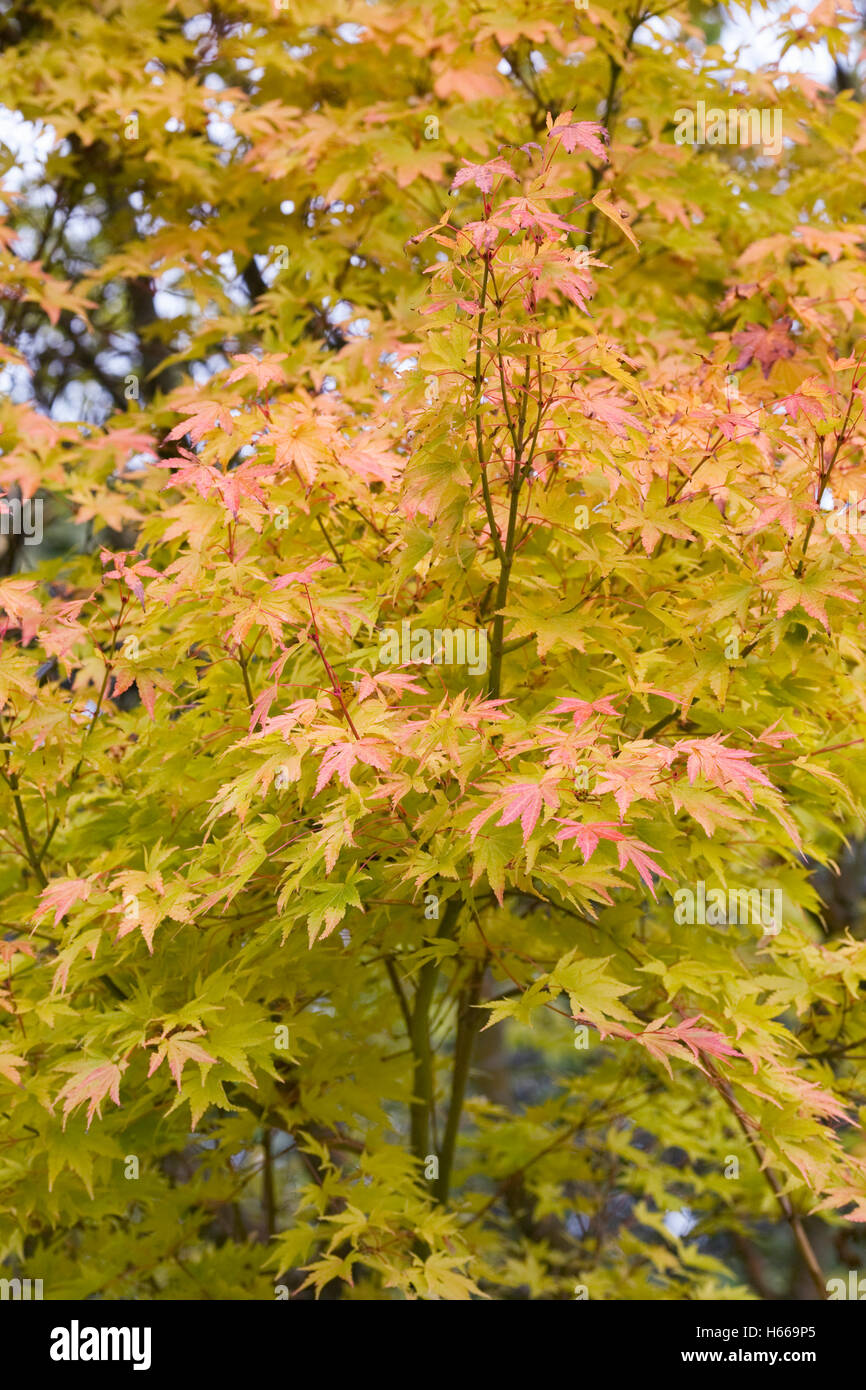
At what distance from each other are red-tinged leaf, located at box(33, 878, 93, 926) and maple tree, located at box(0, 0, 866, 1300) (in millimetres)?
10

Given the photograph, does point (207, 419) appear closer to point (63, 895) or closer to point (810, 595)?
point (63, 895)

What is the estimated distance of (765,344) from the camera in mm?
3322

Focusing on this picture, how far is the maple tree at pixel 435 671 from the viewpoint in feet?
7.56

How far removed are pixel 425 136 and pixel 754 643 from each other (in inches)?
97.5

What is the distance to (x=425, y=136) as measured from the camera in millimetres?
3992

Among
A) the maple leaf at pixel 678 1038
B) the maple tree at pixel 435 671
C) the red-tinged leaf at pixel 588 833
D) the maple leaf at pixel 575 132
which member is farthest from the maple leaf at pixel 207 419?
the maple leaf at pixel 678 1038

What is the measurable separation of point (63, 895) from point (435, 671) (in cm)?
96

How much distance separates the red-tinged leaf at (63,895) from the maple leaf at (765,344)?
7.42 ft

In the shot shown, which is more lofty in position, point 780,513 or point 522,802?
point 780,513

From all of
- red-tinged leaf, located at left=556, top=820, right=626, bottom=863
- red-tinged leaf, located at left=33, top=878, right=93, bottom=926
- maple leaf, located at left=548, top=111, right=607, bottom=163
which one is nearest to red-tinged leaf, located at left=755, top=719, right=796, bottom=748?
red-tinged leaf, located at left=556, top=820, right=626, bottom=863

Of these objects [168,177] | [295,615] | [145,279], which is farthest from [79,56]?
[295,615]

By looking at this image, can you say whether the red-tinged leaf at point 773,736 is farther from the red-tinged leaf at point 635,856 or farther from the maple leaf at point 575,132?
the maple leaf at point 575,132

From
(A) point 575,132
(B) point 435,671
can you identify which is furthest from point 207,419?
(A) point 575,132
